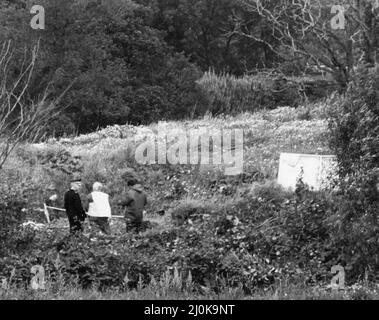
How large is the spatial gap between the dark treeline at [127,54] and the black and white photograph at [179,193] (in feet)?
0.37

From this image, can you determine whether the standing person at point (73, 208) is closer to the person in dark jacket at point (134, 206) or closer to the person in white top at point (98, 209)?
the person in white top at point (98, 209)

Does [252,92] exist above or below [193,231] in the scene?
above

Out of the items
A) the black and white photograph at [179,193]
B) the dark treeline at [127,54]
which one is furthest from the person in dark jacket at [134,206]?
the dark treeline at [127,54]

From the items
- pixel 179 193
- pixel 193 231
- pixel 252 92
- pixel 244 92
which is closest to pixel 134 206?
pixel 193 231

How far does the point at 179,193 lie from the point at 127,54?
20.2 metres

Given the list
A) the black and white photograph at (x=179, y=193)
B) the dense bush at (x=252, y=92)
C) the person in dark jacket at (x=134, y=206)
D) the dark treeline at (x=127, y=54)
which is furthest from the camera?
the dense bush at (x=252, y=92)

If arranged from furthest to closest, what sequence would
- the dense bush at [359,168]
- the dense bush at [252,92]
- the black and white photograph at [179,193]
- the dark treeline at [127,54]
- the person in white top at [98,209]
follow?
1. the dense bush at [252,92]
2. the dark treeline at [127,54]
3. the person in white top at [98,209]
4. the dense bush at [359,168]
5. the black and white photograph at [179,193]

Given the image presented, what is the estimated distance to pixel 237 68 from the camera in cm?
4738

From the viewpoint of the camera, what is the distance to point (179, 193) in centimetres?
1625

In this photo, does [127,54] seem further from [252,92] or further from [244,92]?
[252,92]

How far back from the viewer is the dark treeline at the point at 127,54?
94.2ft

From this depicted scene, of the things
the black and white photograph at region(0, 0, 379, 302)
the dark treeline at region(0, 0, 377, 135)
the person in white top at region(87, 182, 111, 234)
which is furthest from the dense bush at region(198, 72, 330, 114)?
the person in white top at region(87, 182, 111, 234)

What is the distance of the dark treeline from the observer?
28703mm

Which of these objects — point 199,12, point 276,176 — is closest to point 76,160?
point 276,176
